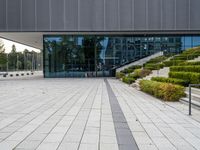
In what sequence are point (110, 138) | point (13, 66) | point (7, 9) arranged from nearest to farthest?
point (110, 138), point (7, 9), point (13, 66)

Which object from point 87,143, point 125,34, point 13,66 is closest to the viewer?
point 87,143

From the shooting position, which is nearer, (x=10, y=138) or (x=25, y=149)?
(x=25, y=149)

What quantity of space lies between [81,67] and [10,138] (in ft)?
116

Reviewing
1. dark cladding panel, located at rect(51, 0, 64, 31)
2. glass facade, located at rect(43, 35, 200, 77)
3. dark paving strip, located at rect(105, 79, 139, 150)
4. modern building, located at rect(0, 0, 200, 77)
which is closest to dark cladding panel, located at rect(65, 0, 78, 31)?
modern building, located at rect(0, 0, 200, 77)

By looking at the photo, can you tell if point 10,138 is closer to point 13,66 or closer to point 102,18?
point 102,18

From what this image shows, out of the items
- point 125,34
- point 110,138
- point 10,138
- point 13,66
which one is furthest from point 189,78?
point 13,66

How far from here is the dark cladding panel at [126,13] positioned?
123ft

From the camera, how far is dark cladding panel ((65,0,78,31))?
37531 mm

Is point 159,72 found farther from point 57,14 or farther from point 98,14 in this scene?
point 57,14

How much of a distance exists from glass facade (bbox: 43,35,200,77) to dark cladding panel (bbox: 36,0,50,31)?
180 inches

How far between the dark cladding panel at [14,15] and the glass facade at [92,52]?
542cm

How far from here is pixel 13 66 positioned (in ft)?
294

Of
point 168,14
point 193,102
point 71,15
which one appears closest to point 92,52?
point 71,15

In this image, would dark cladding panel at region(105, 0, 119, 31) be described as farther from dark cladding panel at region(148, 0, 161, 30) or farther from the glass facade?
the glass facade
